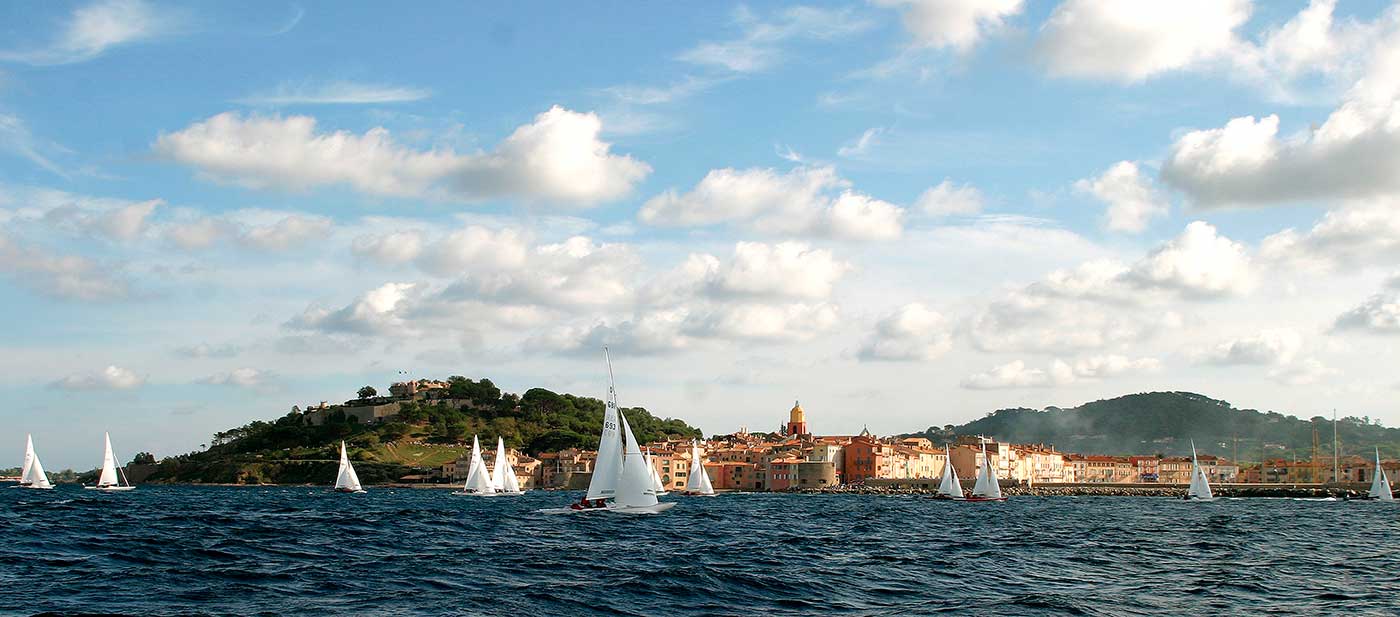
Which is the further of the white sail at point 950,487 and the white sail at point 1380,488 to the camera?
the white sail at point 1380,488

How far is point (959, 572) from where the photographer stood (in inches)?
1334

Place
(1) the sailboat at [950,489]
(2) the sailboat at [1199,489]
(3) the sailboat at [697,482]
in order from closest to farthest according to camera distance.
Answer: (1) the sailboat at [950,489] → (3) the sailboat at [697,482] → (2) the sailboat at [1199,489]

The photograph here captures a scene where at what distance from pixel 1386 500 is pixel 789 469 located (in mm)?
67631

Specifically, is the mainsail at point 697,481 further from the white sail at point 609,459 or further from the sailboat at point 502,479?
the white sail at point 609,459

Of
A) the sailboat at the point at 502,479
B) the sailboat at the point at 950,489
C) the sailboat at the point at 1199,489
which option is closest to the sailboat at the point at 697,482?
the sailboat at the point at 502,479

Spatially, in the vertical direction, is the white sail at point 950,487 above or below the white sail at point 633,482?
below

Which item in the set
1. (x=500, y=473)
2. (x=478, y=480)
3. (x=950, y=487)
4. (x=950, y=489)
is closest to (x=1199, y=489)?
(x=950, y=487)

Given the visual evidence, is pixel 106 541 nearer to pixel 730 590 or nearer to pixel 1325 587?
pixel 730 590

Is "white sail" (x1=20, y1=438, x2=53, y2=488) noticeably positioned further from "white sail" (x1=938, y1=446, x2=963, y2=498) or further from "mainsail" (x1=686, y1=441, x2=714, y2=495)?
"white sail" (x1=938, y1=446, x2=963, y2=498)

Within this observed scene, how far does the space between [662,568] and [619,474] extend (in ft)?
73.6

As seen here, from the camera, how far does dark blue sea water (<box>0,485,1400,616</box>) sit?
25984 mm

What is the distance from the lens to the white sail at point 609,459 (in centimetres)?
5388

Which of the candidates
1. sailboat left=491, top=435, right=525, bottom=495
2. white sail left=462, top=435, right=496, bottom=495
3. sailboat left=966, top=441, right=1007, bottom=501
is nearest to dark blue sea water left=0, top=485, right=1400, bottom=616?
sailboat left=966, top=441, right=1007, bottom=501

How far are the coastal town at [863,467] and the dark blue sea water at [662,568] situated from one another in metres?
94.9
